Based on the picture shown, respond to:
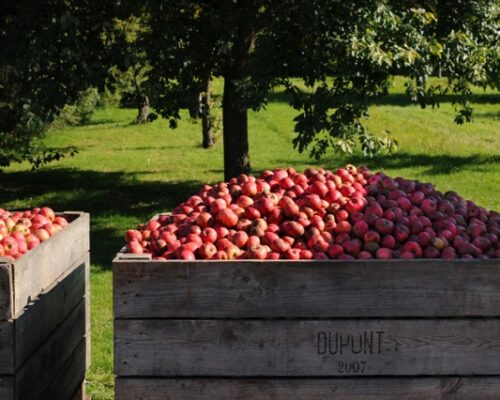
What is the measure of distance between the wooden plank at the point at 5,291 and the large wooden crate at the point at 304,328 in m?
0.53

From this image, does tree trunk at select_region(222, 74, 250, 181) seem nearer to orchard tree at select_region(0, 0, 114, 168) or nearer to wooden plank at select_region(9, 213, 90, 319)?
orchard tree at select_region(0, 0, 114, 168)

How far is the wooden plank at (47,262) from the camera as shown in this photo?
4.27 meters

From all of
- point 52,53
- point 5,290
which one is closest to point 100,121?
point 52,53

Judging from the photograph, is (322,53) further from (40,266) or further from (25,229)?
(40,266)

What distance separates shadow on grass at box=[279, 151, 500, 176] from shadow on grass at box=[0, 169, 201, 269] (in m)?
3.65

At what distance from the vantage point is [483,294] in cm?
402

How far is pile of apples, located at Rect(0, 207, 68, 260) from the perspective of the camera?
4.66 meters

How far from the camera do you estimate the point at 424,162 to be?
17.9 meters

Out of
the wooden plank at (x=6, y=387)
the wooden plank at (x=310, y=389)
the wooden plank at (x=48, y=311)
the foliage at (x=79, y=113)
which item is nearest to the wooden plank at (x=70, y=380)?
the wooden plank at (x=48, y=311)

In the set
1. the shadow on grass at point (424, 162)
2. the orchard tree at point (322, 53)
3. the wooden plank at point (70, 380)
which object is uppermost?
the orchard tree at point (322, 53)

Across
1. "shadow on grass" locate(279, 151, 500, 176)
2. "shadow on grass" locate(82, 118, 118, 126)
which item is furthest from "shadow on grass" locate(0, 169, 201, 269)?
"shadow on grass" locate(82, 118, 118, 126)

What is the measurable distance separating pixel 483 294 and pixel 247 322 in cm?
102

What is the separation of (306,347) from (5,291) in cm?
136

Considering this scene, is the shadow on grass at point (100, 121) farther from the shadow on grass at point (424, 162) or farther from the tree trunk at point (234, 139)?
the tree trunk at point (234, 139)
